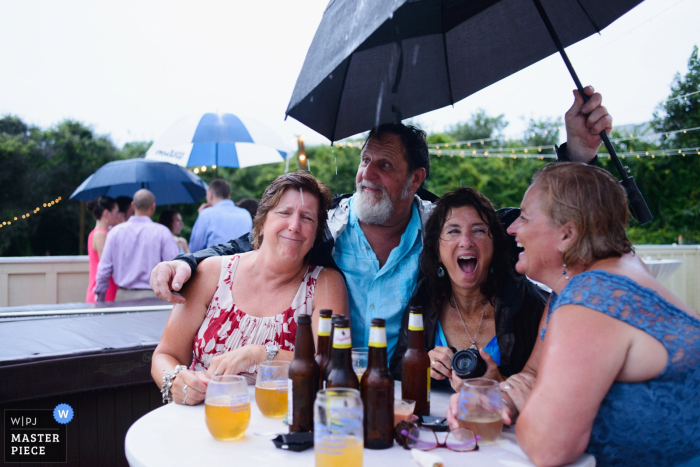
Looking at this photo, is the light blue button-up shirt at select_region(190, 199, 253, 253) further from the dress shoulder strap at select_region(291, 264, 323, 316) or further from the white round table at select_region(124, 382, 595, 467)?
the white round table at select_region(124, 382, 595, 467)

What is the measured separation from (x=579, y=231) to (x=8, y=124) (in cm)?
1804

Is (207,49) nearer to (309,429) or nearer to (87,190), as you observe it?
(309,429)

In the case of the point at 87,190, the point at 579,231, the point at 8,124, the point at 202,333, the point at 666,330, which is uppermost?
the point at 8,124

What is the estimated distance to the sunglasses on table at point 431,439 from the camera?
1516 millimetres

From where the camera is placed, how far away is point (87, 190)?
788 centimetres

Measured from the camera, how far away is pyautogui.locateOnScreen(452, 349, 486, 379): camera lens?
197 centimetres

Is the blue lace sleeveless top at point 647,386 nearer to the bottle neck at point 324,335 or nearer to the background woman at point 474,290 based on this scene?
the bottle neck at point 324,335

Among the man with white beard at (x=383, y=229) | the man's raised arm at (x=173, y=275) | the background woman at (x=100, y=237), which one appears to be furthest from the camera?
the background woman at (x=100, y=237)

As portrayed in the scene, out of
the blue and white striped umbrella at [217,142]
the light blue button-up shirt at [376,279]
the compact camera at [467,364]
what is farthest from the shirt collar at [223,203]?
the compact camera at [467,364]

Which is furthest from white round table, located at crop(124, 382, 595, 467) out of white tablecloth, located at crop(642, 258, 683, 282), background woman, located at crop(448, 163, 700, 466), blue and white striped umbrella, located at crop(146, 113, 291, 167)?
white tablecloth, located at crop(642, 258, 683, 282)

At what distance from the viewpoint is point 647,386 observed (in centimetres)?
147

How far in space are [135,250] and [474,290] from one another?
4.30m

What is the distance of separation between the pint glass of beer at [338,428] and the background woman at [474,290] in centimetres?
116

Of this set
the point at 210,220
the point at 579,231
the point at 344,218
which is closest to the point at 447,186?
the point at 210,220
